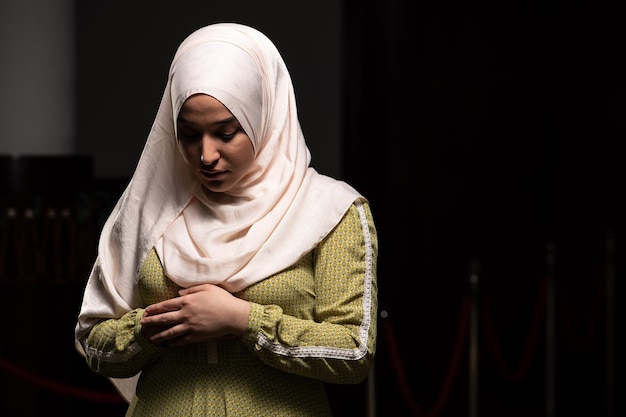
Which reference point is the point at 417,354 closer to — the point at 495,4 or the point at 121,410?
the point at 121,410

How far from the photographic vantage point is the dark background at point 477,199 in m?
6.32

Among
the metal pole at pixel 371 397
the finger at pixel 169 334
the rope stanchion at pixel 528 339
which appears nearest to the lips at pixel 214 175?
the finger at pixel 169 334

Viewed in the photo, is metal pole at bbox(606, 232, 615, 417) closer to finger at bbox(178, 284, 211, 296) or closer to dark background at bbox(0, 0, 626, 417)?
dark background at bbox(0, 0, 626, 417)

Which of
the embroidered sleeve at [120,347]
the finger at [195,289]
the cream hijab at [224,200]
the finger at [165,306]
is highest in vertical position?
the cream hijab at [224,200]

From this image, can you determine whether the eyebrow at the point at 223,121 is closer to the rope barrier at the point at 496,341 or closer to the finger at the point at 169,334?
the finger at the point at 169,334

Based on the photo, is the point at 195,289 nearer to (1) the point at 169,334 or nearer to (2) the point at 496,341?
(1) the point at 169,334

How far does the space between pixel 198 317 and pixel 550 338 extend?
437cm

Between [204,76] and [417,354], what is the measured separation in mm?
4269

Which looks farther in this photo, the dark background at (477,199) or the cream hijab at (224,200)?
the dark background at (477,199)

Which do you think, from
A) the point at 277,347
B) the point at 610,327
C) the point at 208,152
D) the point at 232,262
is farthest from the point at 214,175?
the point at 610,327

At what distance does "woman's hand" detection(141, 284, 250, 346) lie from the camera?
2674mm

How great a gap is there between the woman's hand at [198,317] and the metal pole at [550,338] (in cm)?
403

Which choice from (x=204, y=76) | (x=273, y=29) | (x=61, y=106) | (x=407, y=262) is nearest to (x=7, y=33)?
(x=61, y=106)

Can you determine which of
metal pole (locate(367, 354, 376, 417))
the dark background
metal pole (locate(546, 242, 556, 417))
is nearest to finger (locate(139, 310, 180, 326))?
metal pole (locate(367, 354, 376, 417))
